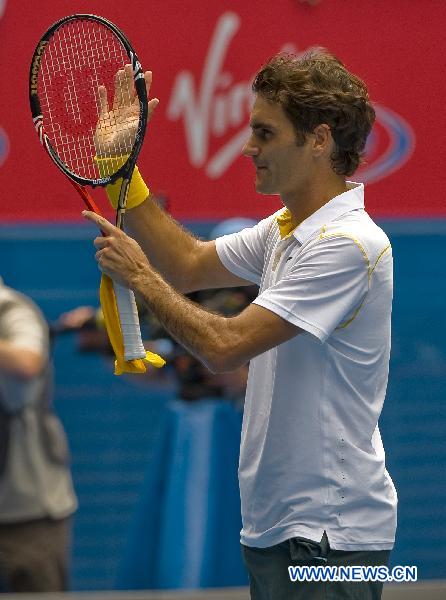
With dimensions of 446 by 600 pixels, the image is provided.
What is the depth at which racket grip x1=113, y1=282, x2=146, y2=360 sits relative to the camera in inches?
102

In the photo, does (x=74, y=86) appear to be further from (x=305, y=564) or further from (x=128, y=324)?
(x=305, y=564)

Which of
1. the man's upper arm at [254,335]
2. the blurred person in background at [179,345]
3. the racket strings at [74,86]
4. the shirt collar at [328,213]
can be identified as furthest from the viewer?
the blurred person in background at [179,345]

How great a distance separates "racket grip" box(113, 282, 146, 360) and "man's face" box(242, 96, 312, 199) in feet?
1.12

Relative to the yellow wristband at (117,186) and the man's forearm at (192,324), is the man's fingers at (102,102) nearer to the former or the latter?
the yellow wristband at (117,186)

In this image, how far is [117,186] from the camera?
2770 mm

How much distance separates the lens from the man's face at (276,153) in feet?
8.52

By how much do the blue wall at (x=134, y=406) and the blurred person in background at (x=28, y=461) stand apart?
0.35ft

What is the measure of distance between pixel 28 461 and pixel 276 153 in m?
1.79

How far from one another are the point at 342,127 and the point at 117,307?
0.56 m

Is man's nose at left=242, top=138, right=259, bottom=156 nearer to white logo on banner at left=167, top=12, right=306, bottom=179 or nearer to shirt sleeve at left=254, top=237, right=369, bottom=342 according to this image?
shirt sleeve at left=254, top=237, right=369, bottom=342

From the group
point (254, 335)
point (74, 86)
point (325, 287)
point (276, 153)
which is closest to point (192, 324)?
point (254, 335)

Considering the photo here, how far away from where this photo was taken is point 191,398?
4.25 metres

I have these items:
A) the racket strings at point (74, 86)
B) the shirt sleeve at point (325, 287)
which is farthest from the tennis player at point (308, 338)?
the racket strings at point (74, 86)

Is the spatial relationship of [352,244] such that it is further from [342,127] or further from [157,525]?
[157,525]
